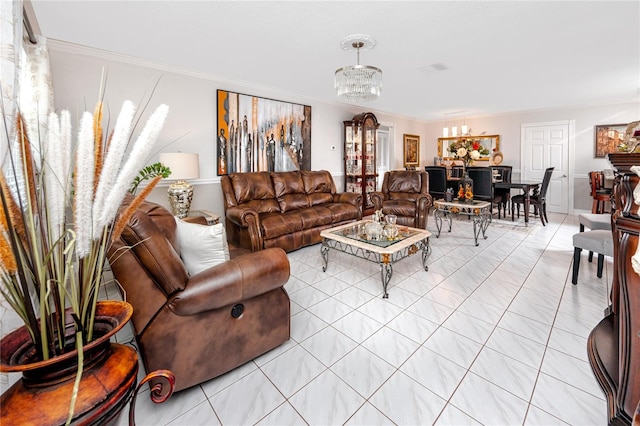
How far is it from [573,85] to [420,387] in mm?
5295

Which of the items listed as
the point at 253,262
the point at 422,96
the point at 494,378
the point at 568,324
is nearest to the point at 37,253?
the point at 253,262

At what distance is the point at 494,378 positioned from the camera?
162cm

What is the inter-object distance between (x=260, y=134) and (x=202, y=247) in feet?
10.3

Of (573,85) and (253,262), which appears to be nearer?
(253,262)

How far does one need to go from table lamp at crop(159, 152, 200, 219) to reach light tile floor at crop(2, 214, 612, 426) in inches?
60.5

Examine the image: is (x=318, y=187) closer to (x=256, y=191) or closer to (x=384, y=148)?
(x=256, y=191)

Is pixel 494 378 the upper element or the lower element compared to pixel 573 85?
lower

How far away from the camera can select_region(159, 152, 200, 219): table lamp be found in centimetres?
315

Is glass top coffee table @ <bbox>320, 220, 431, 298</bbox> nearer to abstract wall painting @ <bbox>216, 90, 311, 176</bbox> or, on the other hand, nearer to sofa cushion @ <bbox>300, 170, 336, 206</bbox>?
sofa cushion @ <bbox>300, 170, 336, 206</bbox>

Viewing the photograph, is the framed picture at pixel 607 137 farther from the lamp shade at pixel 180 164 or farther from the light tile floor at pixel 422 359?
the lamp shade at pixel 180 164

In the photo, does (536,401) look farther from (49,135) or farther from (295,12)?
(295,12)

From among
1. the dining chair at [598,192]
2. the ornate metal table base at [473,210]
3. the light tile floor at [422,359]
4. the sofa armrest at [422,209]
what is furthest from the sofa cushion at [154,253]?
the dining chair at [598,192]

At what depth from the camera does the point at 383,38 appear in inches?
109

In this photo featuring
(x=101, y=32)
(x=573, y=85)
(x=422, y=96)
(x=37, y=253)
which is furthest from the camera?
(x=422, y=96)
